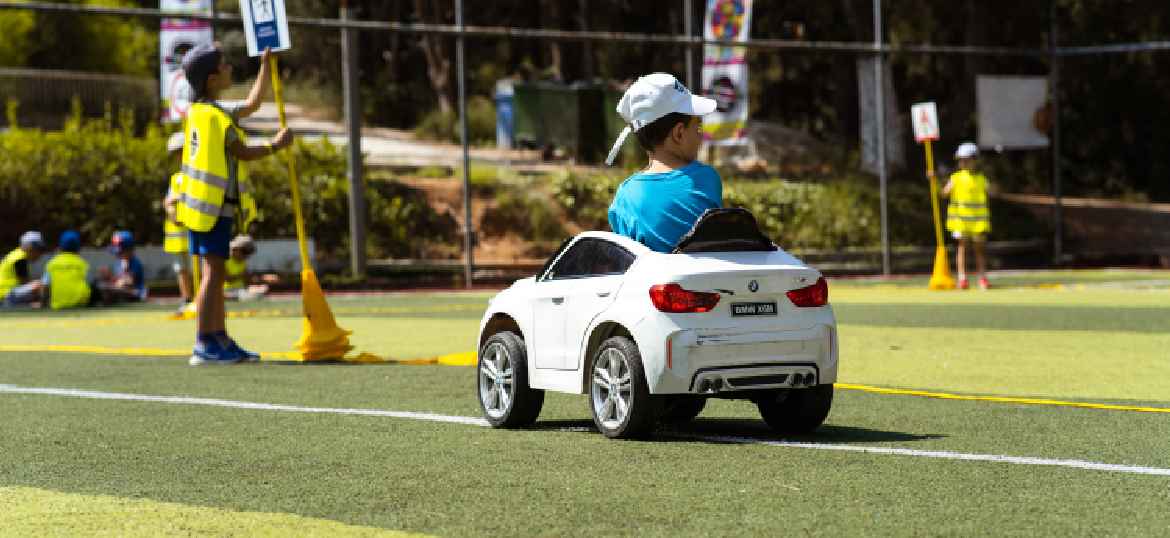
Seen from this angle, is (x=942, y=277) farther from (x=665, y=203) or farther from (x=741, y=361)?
(x=741, y=361)

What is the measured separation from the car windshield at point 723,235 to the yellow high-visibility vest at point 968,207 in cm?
1527

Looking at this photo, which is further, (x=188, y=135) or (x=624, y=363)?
(x=188, y=135)

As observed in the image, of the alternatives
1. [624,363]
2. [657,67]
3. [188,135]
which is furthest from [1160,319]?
[657,67]

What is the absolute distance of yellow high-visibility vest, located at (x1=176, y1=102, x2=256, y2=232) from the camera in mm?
12922

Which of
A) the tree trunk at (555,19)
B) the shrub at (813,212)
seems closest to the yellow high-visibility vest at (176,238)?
the shrub at (813,212)

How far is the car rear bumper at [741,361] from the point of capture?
783cm

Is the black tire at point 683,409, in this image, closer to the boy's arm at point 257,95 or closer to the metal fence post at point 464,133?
the boy's arm at point 257,95

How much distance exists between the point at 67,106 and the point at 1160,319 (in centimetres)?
2560

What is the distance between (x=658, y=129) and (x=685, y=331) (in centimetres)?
123

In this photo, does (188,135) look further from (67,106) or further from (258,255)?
(67,106)

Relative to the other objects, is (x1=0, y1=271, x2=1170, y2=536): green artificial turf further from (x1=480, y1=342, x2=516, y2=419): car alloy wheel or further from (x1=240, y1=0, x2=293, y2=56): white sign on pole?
(x1=240, y1=0, x2=293, y2=56): white sign on pole

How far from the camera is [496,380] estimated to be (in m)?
8.96

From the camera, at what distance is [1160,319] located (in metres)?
16.5

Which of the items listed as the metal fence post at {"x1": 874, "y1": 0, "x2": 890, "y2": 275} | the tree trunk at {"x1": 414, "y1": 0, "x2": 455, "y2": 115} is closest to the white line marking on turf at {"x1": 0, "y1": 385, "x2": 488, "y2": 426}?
the metal fence post at {"x1": 874, "y1": 0, "x2": 890, "y2": 275}
